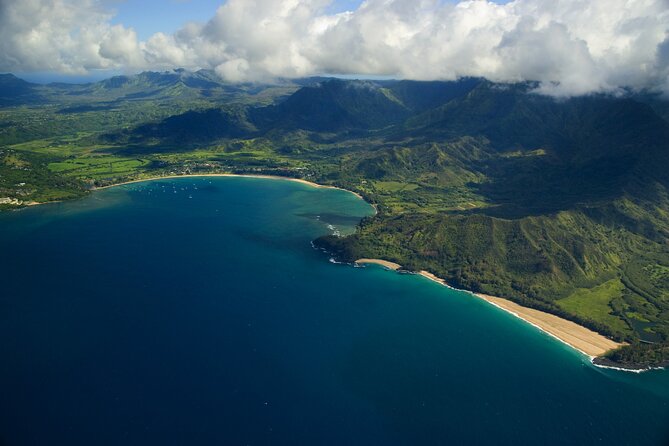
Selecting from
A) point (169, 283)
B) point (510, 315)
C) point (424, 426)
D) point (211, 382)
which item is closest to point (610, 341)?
point (510, 315)

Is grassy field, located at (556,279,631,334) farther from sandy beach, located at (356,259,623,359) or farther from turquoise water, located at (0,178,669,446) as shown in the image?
turquoise water, located at (0,178,669,446)

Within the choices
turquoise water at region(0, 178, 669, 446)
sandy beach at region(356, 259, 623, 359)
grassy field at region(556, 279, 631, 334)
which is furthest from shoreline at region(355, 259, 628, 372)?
grassy field at region(556, 279, 631, 334)

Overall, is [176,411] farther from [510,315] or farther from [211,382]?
[510,315]

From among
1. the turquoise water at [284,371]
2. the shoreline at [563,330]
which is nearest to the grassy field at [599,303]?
the shoreline at [563,330]

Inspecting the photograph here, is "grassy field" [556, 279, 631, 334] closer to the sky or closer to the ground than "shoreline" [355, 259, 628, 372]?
closer to the sky

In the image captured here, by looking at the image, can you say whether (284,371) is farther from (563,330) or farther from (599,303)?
(599,303)

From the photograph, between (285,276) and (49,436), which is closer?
(49,436)

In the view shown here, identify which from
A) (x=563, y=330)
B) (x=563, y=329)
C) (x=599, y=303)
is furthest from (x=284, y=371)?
(x=599, y=303)
